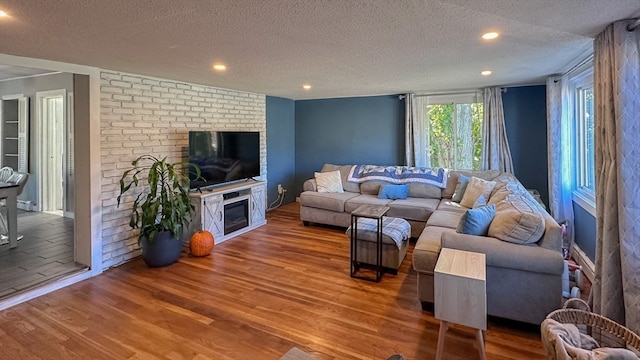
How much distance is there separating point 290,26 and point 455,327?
2489 millimetres

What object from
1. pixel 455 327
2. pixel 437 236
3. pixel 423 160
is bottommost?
pixel 455 327

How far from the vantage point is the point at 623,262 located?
2.05 m

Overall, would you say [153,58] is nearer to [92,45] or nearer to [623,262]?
[92,45]

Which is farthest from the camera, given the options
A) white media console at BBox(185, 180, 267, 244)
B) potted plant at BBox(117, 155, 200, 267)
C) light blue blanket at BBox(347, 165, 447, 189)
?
light blue blanket at BBox(347, 165, 447, 189)

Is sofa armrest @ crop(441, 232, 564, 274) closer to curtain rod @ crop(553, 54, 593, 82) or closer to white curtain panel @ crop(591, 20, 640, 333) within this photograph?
white curtain panel @ crop(591, 20, 640, 333)

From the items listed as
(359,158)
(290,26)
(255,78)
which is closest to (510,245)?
(290,26)

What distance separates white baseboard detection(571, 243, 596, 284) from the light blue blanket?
183 cm

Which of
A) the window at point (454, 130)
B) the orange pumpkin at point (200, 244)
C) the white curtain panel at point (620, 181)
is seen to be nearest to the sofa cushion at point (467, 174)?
the window at point (454, 130)

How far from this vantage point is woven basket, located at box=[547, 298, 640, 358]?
1871mm

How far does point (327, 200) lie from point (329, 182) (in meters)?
0.53

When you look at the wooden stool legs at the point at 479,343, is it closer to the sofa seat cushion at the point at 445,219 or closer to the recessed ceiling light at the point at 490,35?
the sofa seat cushion at the point at 445,219

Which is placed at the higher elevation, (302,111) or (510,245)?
(302,111)

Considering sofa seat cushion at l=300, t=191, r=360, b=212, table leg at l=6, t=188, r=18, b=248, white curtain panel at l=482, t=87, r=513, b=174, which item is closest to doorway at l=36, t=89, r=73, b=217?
table leg at l=6, t=188, r=18, b=248

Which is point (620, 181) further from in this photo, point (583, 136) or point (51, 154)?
point (51, 154)
